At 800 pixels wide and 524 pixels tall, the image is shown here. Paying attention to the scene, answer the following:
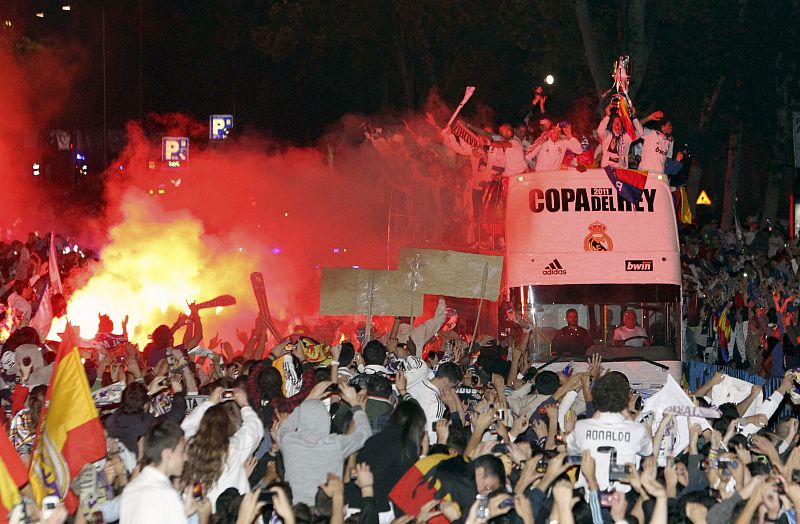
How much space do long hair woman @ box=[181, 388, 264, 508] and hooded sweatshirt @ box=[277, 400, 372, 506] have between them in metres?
0.25

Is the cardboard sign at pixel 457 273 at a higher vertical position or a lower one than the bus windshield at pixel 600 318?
higher

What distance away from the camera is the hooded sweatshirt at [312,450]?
7.14 meters

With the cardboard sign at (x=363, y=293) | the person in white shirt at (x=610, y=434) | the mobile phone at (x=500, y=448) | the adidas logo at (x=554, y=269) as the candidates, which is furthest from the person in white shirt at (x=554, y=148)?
the person in white shirt at (x=610, y=434)

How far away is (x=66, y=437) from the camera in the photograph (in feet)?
23.3

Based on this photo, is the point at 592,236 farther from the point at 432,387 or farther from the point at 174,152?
the point at 174,152

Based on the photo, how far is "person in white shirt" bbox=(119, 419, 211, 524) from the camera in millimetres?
5445

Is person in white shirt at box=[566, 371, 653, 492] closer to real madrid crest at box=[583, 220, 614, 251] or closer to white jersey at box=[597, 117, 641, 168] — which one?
real madrid crest at box=[583, 220, 614, 251]

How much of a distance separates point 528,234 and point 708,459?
741 centimetres

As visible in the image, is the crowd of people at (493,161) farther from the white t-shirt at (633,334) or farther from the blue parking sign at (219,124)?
the blue parking sign at (219,124)

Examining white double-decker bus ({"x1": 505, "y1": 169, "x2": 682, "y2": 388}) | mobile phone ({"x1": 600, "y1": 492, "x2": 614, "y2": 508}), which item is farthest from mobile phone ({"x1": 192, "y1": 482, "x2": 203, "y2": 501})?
white double-decker bus ({"x1": 505, "y1": 169, "x2": 682, "y2": 388})

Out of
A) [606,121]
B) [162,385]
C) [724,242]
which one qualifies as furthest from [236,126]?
[162,385]

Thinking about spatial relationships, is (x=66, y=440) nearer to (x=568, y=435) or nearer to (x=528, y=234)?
(x=568, y=435)

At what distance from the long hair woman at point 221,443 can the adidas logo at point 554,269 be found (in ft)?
21.5

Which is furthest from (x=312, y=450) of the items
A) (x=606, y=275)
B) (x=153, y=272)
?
(x=153, y=272)
